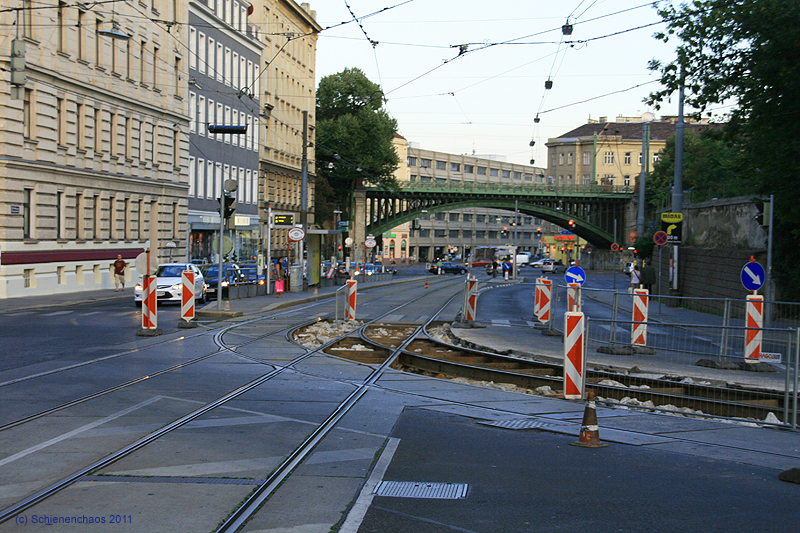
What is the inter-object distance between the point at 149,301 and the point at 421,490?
12921 millimetres

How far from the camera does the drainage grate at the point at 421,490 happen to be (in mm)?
6207

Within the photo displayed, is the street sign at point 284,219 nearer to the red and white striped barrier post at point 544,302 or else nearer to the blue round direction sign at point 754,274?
the red and white striped barrier post at point 544,302

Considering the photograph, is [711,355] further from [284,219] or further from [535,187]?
[535,187]

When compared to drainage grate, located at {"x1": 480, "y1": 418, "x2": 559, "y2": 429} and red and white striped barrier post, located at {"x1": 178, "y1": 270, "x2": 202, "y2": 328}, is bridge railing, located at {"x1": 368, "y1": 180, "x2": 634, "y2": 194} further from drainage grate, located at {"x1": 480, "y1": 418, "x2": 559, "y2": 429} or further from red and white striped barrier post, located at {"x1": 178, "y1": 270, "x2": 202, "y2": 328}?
drainage grate, located at {"x1": 480, "y1": 418, "x2": 559, "y2": 429}

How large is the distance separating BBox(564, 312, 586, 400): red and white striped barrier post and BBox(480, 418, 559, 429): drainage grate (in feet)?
5.66

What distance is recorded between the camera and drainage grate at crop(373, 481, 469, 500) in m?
6.21

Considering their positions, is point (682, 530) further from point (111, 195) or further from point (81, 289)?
point (111, 195)

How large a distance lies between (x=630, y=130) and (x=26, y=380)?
117 metres

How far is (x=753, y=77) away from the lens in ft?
73.5

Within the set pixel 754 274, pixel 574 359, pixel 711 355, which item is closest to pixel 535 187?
pixel 754 274

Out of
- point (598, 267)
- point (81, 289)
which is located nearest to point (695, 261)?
point (81, 289)

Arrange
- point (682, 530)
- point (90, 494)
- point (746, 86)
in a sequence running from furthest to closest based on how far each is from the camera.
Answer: point (746, 86) → point (90, 494) → point (682, 530)

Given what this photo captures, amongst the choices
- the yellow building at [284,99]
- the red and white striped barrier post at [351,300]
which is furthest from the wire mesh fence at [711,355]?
the yellow building at [284,99]

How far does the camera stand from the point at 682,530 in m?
5.46
